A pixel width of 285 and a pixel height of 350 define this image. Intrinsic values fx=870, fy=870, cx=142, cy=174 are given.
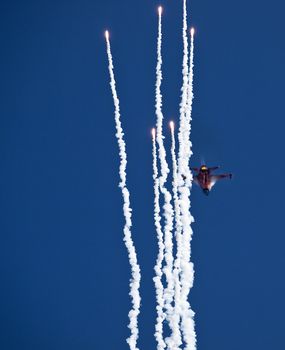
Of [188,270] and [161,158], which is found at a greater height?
[161,158]

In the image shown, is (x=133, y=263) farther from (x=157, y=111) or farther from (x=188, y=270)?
(x=157, y=111)

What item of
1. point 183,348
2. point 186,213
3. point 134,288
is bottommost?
point 183,348

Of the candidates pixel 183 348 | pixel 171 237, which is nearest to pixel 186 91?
pixel 171 237

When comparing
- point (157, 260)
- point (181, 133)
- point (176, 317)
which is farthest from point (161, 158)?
point (176, 317)

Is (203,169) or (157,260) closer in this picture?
(157,260)

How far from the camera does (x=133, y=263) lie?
2913 inches

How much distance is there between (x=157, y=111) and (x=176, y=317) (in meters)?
17.9

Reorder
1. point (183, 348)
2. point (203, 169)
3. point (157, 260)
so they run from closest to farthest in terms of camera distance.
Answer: point (183, 348) → point (157, 260) → point (203, 169)

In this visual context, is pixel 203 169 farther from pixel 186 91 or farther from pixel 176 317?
pixel 176 317

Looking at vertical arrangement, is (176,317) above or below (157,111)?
below

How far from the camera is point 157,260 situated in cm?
7256

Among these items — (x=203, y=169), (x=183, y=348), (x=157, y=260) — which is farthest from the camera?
(x=203, y=169)

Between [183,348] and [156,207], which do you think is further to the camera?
[156,207]

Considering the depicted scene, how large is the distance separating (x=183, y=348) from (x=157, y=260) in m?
8.15
